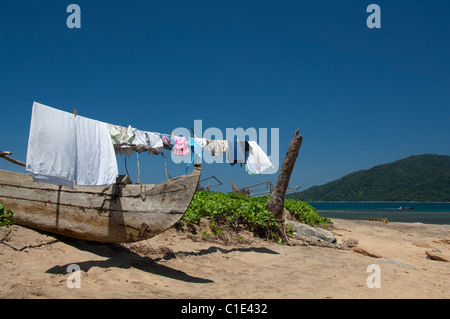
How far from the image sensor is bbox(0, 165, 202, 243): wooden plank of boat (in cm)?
514

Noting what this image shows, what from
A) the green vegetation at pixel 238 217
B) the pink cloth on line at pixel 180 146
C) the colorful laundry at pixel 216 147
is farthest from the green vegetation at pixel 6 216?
the colorful laundry at pixel 216 147

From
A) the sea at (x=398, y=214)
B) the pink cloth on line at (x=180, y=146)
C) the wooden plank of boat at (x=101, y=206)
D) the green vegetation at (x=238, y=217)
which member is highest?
the pink cloth on line at (x=180, y=146)

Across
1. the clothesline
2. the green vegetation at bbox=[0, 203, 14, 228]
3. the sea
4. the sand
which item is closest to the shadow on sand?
the sand

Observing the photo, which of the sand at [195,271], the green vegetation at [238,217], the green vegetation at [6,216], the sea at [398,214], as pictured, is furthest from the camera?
the sea at [398,214]

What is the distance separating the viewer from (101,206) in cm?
566

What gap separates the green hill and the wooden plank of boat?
9368 centimetres

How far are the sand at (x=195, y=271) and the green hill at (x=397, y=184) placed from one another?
296 ft

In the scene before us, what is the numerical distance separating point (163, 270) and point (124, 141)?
875 centimetres

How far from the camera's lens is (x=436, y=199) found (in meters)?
80.3

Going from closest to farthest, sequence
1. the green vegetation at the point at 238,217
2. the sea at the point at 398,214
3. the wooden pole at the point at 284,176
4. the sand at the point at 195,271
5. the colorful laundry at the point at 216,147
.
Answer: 1. the sand at the point at 195,271
2. the green vegetation at the point at 238,217
3. the wooden pole at the point at 284,176
4. the colorful laundry at the point at 216,147
5. the sea at the point at 398,214

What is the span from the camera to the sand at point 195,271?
4273 mm

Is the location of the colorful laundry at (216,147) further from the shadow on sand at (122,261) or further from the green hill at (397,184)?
the green hill at (397,184)

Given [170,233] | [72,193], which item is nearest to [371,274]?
[170,233]
